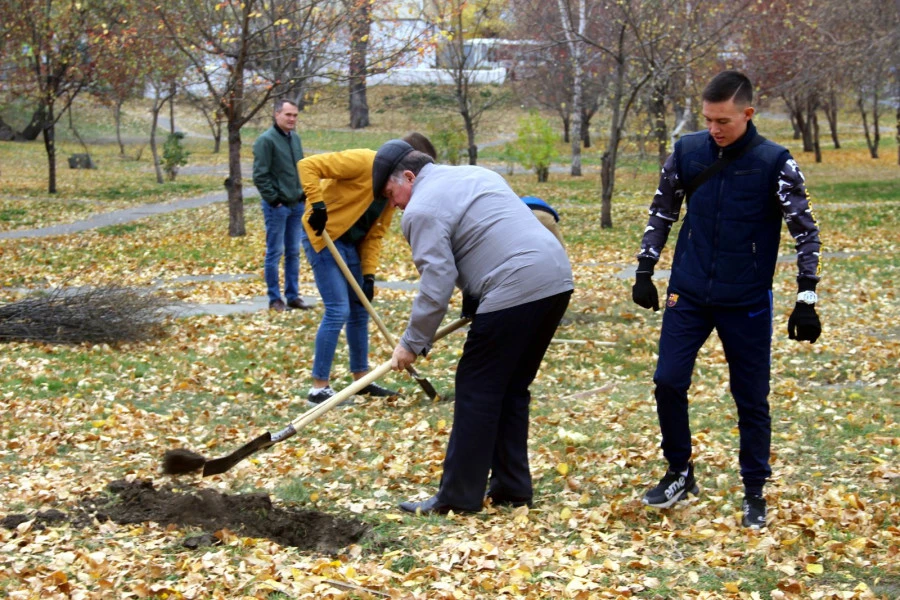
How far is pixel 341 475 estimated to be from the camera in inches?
225

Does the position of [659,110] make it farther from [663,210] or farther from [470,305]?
[470,305]

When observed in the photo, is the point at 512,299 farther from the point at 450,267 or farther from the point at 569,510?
the point at 569,510

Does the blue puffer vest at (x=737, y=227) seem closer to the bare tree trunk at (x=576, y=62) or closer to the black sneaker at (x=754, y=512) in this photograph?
the black sneaker at (x=754, y=512)

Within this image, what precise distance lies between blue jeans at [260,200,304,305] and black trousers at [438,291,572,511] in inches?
229

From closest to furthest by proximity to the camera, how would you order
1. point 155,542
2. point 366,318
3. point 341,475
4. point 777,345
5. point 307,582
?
point 307,582 < point 155,542 < point 341,475 < point 366,318 < point 777,345

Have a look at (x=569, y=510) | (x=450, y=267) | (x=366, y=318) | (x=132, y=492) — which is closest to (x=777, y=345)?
(x=366, y=318)

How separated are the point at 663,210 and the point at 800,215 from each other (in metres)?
0.69

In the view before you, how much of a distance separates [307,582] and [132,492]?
62.8 inches

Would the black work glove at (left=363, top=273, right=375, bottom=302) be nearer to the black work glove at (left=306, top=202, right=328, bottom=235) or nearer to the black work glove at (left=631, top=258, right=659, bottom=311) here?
the black work glove at (left=306, top=202, right=328, bottom=235)

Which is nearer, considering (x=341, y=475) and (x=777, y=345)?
(x=341, y=475)

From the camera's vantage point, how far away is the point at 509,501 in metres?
5.17

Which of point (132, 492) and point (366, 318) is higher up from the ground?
point (366, 318)

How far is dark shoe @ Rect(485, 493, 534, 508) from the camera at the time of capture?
16.9 feet

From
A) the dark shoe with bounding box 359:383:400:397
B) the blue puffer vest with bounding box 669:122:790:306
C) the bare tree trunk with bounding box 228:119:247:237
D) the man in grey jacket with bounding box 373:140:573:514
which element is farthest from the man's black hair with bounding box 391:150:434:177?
the bare tree trunk with bounding box 228:119:247:237
